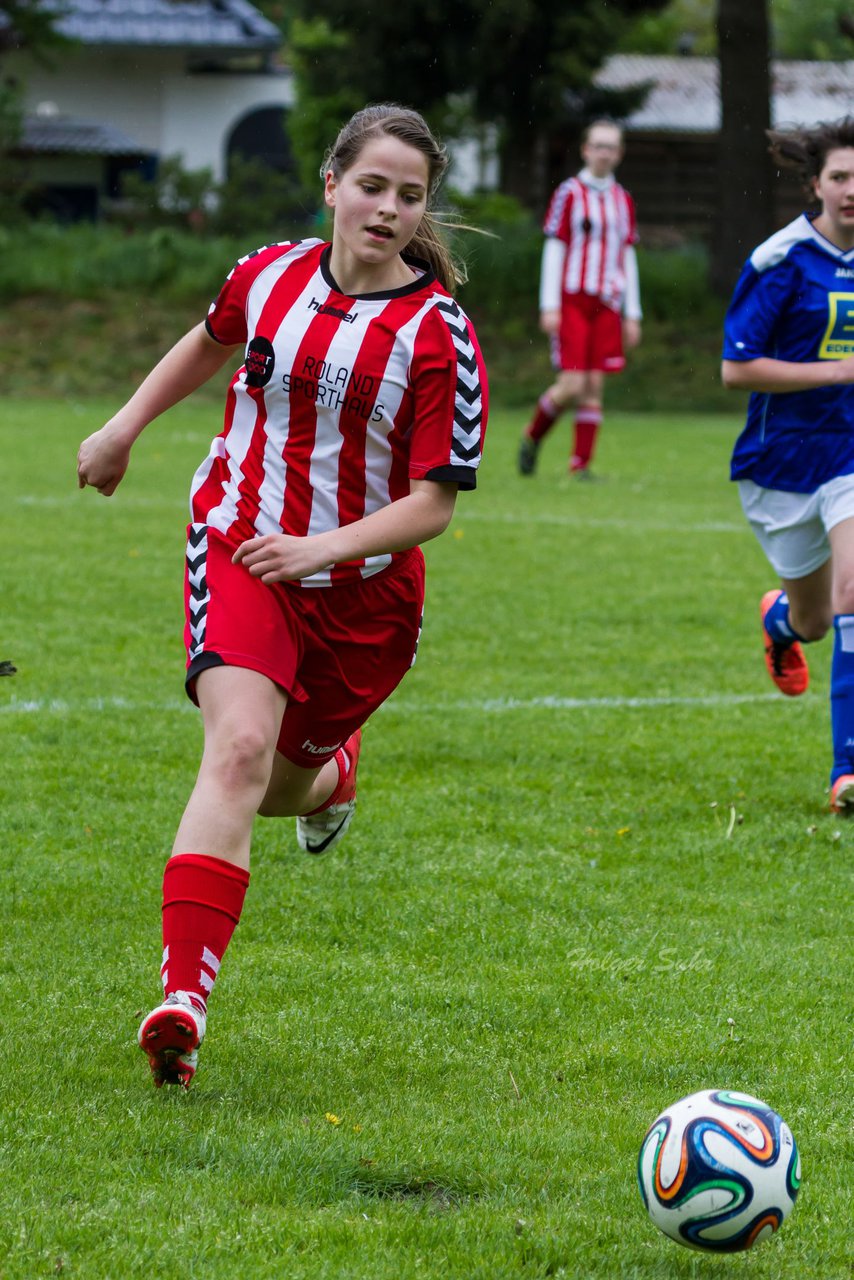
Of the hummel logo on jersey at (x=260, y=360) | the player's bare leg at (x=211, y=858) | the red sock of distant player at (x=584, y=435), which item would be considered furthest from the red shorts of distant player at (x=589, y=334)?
the player's bare leg at (x=211, y=858)

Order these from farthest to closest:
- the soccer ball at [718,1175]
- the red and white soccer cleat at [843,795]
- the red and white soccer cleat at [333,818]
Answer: the red and white soccer cleat at [843,795], the red and white soccer cleat at [333,818], the soccer ball at [718,1175]

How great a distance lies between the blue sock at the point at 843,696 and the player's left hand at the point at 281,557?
2.56m

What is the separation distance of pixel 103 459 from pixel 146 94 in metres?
40.7

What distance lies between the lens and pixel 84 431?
16.5 metres

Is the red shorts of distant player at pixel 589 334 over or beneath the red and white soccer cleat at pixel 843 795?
over

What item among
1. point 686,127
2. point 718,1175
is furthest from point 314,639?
point 686,127

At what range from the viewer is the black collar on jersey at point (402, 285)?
369cm

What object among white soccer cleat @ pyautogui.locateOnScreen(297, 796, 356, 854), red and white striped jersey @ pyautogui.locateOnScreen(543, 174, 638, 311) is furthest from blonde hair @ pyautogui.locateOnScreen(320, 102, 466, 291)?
red and white striped jersey @ pyautogui.locateOnScreen(543, 174, 638, 311)

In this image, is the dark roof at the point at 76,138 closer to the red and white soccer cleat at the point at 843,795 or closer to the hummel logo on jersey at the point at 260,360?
the red and white soccer cleat at the point at 843,795

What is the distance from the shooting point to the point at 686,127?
43.2 metres

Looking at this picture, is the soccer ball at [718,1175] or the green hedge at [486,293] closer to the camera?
the soccer ball at [718,1175]

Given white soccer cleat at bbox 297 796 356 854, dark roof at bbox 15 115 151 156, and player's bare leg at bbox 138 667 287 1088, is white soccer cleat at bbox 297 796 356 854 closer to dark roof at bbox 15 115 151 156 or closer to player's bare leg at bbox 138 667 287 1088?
player's bare leg at bbox 138 667 287 1088

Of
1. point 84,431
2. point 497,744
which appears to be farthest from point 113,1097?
point 84,431

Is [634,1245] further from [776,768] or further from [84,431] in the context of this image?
[84,431]
